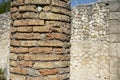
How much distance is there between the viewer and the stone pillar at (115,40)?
888cm

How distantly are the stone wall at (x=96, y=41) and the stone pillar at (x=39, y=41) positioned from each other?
5.97 m

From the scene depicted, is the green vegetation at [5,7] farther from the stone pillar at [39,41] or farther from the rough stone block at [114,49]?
the stone pillar at [39,41]

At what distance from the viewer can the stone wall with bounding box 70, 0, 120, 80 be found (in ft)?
29.6

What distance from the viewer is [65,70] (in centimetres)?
320

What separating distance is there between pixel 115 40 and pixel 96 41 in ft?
2.57

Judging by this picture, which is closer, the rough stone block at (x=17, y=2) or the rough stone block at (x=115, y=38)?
the rough stone block at (x=17, y=2)

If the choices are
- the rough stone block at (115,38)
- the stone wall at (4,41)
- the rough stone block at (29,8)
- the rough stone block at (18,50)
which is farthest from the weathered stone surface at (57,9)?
the stone wall at (4,41)

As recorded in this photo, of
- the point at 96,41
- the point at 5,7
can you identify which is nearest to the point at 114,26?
the point at 96,41

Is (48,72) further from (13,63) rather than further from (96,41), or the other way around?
(96,41)

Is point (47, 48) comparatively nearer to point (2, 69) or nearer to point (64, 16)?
point (64, 16)

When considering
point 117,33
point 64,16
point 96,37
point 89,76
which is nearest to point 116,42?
point 117,33

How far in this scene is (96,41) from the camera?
9594 mm

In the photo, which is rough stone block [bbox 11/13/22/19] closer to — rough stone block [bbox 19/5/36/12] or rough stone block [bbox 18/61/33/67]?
rough stone block [bbox 19/5/36/12]

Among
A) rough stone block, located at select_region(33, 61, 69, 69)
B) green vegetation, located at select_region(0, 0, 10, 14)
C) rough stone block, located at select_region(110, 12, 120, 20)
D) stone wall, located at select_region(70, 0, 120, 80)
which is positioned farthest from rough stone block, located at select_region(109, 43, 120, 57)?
green vegetation, located at select_region(0, 0, 10, 14)
